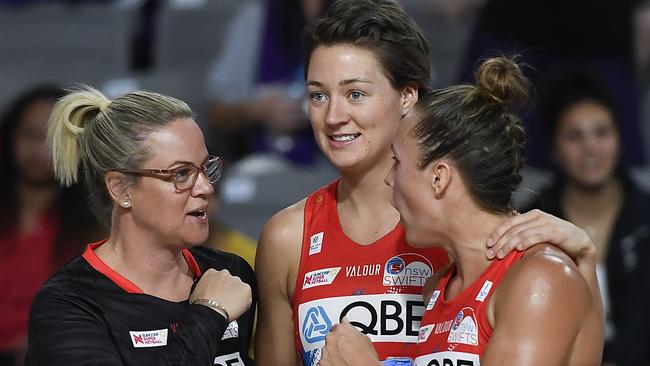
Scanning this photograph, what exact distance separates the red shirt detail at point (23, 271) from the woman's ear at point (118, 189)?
2522 mm

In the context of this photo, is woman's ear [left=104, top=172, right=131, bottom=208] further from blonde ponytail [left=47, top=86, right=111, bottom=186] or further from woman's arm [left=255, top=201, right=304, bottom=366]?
woman's arm [left=255, top=201, right=304, bottom=366]

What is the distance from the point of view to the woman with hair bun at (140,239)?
3.04 meters

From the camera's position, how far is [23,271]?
5.67 m

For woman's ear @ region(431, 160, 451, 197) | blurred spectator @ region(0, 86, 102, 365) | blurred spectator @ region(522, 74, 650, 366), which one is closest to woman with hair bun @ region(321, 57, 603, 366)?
woman's ear @ region(431, 160, 451, 197)

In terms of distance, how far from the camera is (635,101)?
6043mm

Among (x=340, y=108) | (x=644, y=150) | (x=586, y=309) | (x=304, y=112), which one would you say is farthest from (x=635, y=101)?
(x=586, y=309)

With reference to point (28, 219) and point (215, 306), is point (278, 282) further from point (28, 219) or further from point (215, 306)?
point (28, 219)

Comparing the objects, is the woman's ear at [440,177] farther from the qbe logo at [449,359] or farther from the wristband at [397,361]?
the wristband at [397,361]

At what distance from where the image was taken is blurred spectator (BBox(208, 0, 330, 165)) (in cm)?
607

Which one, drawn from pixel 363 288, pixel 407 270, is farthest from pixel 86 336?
pixel 407 270

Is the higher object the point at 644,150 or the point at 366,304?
the point at 644,150

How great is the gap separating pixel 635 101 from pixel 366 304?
318cm

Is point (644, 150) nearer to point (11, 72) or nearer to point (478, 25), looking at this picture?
point (478, 25)

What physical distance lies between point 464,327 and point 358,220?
735 mm
